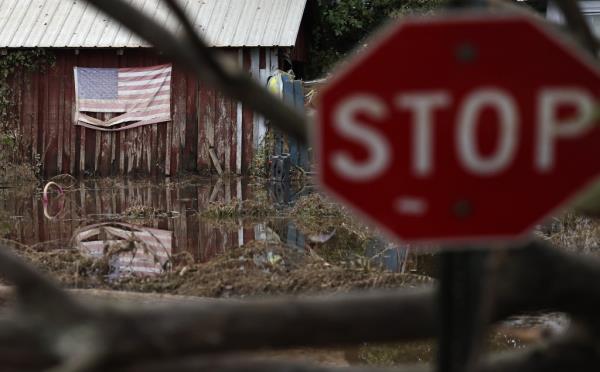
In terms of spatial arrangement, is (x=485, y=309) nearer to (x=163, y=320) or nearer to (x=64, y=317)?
(x=163, y=320)

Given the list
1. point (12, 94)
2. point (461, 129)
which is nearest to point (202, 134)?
point (12, 94)

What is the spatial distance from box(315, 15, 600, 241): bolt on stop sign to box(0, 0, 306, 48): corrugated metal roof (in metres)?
15.5

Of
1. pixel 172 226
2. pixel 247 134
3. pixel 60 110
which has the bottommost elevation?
pixel 172 226

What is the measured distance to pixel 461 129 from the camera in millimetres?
1741

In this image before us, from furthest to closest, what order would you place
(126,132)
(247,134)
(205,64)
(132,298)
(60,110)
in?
1. (60,110)
2. (126,132)
3. (247,134)
4. (132,298)
5. (205,64)

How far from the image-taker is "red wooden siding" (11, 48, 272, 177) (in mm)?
18000

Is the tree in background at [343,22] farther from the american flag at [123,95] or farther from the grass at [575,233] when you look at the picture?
the grass at [575,233]

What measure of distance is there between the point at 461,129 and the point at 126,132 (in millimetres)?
17100

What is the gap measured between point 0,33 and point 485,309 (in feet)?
58.8

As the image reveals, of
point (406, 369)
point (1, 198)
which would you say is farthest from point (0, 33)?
point (406, 369)

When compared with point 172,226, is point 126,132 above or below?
above

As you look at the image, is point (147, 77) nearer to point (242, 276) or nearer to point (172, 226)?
point (172, 226)

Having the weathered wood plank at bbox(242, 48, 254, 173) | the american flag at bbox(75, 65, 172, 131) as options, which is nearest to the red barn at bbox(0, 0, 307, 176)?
the weathered wood plank at bbox(242, 48, 254, 173)

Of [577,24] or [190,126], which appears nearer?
[577,24]
